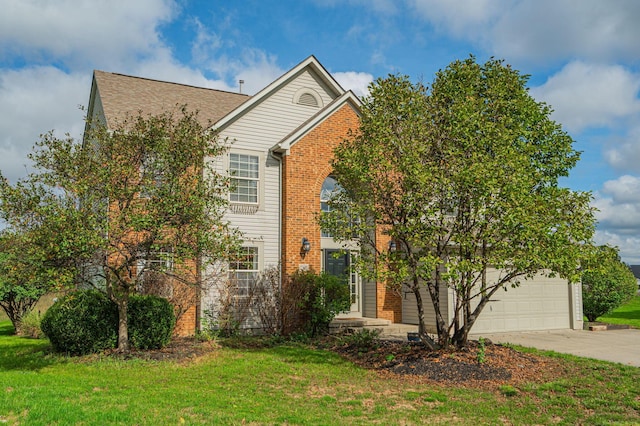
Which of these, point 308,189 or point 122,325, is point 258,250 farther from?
point 122,325

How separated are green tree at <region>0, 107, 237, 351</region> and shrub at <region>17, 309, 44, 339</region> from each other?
5679 mm

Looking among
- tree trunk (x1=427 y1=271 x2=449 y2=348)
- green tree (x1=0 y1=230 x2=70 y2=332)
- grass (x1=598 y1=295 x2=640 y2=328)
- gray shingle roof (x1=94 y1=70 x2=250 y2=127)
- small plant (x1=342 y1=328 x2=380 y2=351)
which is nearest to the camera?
green tree (x1=0 y1=230 x2=70 y2=332)

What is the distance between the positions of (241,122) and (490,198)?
881 cm

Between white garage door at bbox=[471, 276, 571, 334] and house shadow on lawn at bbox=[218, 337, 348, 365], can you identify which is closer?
house shadow on lawn at bbox=[218, 337, 348, 365]

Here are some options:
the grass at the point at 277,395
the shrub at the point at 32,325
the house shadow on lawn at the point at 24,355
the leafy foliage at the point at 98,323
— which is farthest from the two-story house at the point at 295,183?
the shrub at the point at 32,325

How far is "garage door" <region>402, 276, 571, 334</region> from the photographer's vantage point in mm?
16172

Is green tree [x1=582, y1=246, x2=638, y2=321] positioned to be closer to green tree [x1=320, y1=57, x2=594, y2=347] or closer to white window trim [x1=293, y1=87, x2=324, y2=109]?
green tree [x1=320, y1=57, x2=594, y2=347]

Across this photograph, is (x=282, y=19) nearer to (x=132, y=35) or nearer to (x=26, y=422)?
(x=132, y=35)

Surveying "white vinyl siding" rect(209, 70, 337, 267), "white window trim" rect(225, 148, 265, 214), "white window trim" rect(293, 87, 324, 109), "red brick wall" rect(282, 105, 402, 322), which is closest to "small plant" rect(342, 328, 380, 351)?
"red brick wall" rect(282, 105, 402, 322)

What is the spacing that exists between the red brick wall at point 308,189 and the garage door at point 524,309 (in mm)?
1588

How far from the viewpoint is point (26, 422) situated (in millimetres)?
6586

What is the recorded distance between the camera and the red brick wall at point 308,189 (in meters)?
15.8

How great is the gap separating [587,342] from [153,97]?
51.4 ft

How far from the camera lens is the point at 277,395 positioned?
817cm
